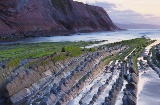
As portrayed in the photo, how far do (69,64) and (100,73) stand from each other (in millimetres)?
3083

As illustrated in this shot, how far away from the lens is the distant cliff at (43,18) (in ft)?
272

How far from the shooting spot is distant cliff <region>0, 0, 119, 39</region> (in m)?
82.9

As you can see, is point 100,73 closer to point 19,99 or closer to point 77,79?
point 77,79

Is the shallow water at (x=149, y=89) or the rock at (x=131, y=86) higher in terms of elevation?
the rock at (x=131, y=86)

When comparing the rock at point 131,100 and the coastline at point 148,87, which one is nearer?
the rock at point 131,100

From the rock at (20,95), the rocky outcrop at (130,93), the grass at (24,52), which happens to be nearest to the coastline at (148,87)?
the rocky outcrop at (130,93)

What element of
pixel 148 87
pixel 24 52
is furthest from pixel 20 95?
pixel 24 52

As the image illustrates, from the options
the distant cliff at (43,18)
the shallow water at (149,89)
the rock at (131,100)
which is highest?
the distant cliff at (43,18)

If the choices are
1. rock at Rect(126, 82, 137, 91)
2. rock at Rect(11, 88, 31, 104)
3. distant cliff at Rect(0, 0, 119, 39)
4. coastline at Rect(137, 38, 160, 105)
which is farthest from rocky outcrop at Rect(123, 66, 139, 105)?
distant cliff at Rect(0, 0, 119, 39)

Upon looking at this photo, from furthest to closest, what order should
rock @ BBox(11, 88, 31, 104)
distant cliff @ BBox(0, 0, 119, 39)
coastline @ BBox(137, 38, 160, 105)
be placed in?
distant cliff @ BBox(0, 0, 119, 39) → coastline @ BBox(137, 38, 160, 105) → rock @ BBox(11, 88, 31, 104)

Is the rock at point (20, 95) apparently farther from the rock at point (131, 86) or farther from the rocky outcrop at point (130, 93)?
the rock at point (131, 86)

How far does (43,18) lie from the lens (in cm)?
10231

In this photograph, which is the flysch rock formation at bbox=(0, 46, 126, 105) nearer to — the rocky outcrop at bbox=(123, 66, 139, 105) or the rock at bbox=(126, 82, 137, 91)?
the rock at bbox=(126, 82, 137, 91)

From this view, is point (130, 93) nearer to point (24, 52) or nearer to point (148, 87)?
point (148, 87)
